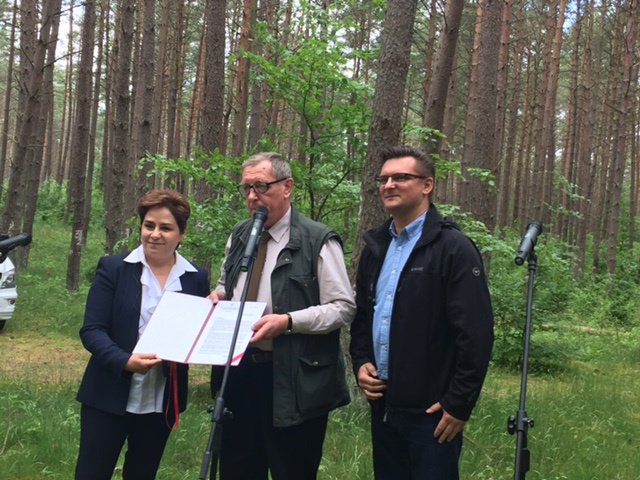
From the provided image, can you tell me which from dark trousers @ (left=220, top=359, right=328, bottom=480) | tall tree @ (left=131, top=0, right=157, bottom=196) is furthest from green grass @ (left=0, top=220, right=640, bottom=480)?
tall tree @ (left=131, top=0, right=157, bottom=196)

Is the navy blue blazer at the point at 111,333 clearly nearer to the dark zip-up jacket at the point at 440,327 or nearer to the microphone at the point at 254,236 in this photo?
the microphone at the point at 254,236

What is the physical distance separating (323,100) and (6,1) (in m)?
26.1

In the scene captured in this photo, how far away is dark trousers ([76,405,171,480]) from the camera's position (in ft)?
9.42

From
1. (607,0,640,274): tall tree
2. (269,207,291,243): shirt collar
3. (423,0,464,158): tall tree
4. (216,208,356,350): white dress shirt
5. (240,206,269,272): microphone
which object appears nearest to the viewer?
(240,206,269,272): microphone

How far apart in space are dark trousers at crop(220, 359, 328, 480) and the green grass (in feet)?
4.98

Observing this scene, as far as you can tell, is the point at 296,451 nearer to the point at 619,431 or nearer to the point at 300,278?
the point at 300,278

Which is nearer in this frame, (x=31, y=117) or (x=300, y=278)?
(x=300, y=278)

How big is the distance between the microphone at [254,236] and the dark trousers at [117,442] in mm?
945

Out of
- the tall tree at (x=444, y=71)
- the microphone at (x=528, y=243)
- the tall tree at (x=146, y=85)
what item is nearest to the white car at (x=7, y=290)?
the tall tree at (x=146, y=85)

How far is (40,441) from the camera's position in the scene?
4895 mm

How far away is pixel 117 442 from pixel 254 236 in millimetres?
1203

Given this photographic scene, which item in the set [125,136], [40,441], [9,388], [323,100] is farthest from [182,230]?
[125,136]

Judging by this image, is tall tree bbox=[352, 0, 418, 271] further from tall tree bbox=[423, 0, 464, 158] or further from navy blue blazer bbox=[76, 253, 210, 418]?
tall tree bbox=[423, 0, 464, 158]

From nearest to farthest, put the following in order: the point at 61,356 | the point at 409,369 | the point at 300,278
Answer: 1. the point at 409,369
2. the point at 300,278
3. the point at 61,356
